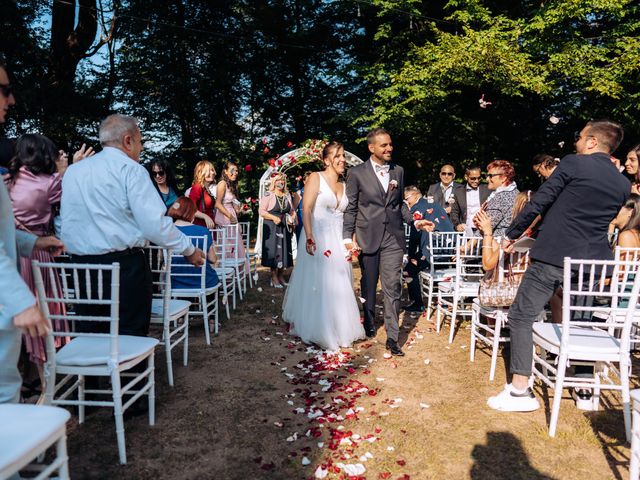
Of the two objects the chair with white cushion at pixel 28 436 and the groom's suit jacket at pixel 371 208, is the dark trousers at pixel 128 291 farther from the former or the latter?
the groom's suit jacket at pixel 371 208

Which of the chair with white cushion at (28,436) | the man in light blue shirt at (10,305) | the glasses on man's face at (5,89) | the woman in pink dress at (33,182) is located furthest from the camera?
the woman in pink dress at (33,182)

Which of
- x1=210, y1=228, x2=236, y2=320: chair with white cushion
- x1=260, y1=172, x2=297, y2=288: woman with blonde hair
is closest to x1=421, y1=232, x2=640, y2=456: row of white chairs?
x1=210, y1=228, x2=236, y2=320: chair with white cushion

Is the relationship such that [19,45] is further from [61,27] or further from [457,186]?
[457,186]

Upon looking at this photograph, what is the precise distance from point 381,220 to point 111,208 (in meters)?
2.63

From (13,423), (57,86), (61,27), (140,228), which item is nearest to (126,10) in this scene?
(61,27)

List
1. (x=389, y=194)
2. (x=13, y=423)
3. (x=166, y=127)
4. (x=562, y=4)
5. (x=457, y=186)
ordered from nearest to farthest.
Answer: (x=13, y=423), (x=389, y=194), (x=457, y=186), (x=562, y=4), (x=166, y=127)

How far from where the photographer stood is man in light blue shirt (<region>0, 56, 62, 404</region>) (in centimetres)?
170

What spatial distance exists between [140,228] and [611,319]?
3.49 metres

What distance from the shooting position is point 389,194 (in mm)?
4730

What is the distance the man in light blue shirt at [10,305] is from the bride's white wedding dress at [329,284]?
10.3ft

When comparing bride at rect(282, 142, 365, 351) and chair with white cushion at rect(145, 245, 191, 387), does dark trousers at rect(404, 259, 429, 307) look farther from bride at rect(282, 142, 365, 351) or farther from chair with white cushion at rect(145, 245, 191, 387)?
chair with white cushion at rect(145, 245, 191, 387)

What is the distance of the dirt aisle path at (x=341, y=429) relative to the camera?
110 inches

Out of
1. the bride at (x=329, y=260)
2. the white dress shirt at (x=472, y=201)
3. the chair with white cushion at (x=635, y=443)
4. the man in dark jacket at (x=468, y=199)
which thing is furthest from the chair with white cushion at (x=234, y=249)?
the chair with white cushion at (x=635, y=443)

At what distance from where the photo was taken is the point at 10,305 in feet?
5.57
